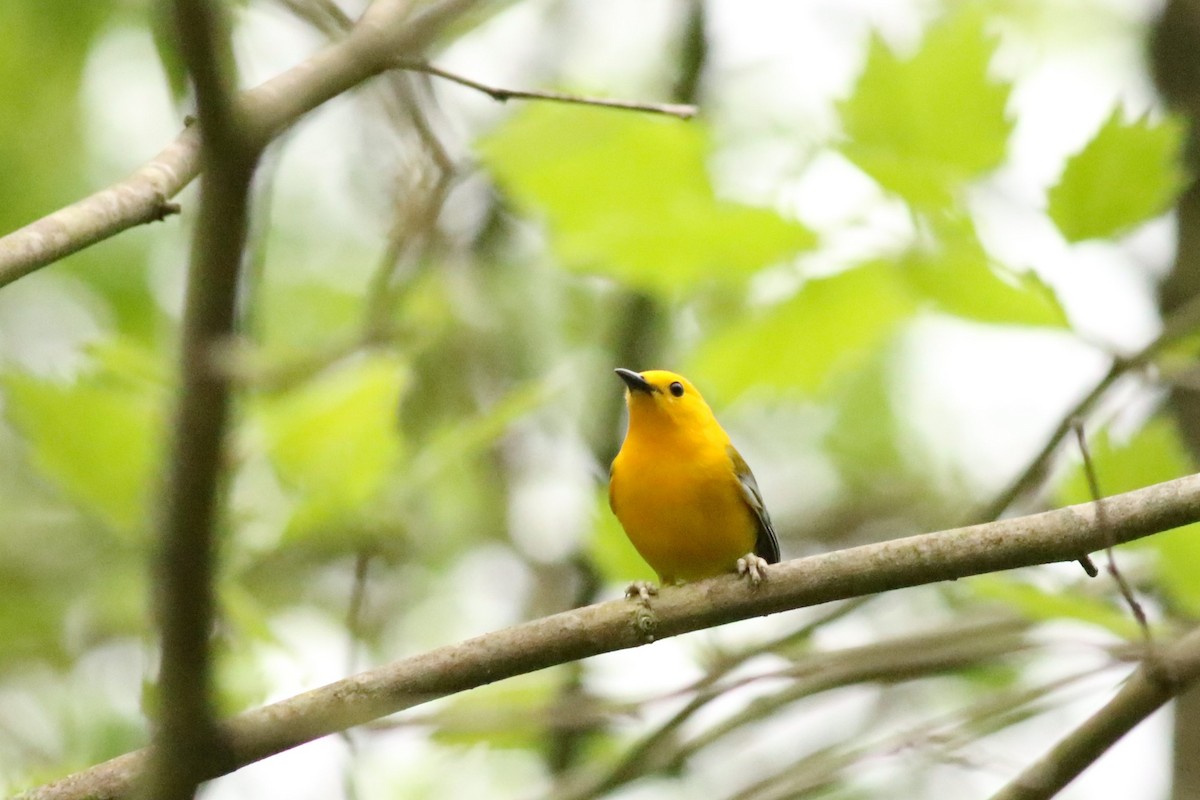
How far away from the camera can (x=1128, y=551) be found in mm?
4066

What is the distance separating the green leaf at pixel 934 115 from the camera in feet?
12.6

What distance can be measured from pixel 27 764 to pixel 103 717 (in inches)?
28.5

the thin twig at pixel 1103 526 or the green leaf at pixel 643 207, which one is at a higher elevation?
the green leaf at pixel 643 207

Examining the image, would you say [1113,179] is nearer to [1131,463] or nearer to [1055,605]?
[1131,463]

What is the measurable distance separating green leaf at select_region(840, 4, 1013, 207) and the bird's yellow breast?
1.90 meters

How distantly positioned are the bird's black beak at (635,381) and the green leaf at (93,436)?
8.08ft

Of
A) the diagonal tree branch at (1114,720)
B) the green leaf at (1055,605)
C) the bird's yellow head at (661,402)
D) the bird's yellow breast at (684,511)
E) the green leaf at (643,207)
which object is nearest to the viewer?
the diagonal tree branch at (1114,720)

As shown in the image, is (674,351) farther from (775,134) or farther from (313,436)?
(313,436)

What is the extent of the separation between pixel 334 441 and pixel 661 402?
89.3 inches

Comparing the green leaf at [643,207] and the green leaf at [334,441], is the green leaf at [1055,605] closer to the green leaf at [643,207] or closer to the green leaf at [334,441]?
the green leaf at [643,207]

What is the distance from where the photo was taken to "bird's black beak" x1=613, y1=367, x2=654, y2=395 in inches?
236

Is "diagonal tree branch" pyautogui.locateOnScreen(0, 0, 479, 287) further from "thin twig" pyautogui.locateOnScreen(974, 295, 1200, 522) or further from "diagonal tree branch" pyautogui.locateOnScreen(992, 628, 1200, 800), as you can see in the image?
"diagonal tree branch" pyautogui.locateOnScreen(992, 628, 1200, 800)

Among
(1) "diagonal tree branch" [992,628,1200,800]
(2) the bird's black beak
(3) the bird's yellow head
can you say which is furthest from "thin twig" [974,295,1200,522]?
(2) the bird's black beak

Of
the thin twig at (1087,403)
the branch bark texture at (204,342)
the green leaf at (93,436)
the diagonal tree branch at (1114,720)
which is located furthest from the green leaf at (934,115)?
the branch bark texture at (204,342)
